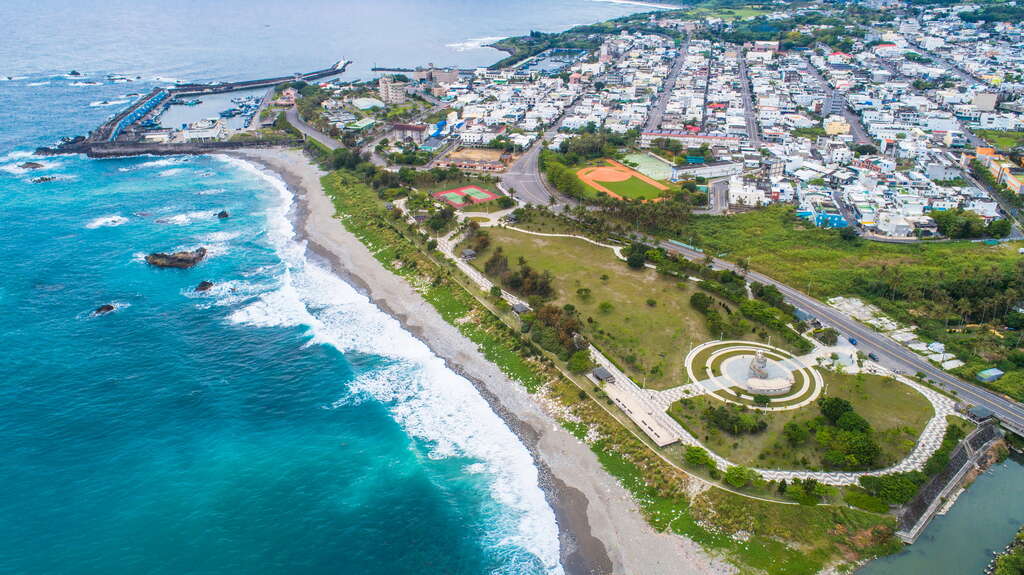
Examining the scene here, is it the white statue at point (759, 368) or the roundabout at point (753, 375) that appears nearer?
the roundabout at point (753, 375)

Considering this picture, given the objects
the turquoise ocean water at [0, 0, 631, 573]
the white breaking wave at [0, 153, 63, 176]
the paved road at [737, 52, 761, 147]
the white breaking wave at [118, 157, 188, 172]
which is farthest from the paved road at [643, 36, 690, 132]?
the white breaking wave at [0, 153, 63, 176]

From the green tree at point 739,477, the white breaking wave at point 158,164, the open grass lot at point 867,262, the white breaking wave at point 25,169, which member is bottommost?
the green tree at point 739,477

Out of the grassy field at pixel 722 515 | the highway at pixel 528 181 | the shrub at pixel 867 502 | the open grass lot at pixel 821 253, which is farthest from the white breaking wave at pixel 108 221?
the shrub at pixel 867 502

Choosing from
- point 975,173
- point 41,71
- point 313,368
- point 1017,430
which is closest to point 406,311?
point 313,368

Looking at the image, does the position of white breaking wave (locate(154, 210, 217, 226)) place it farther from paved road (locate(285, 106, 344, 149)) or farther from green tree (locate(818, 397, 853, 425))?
green tree (locate(818, 397, 853, 425))

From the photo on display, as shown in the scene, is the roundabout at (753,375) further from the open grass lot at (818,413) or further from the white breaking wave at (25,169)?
the white breaking wave at (25,169)

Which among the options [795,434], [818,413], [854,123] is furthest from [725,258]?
[854,123]
